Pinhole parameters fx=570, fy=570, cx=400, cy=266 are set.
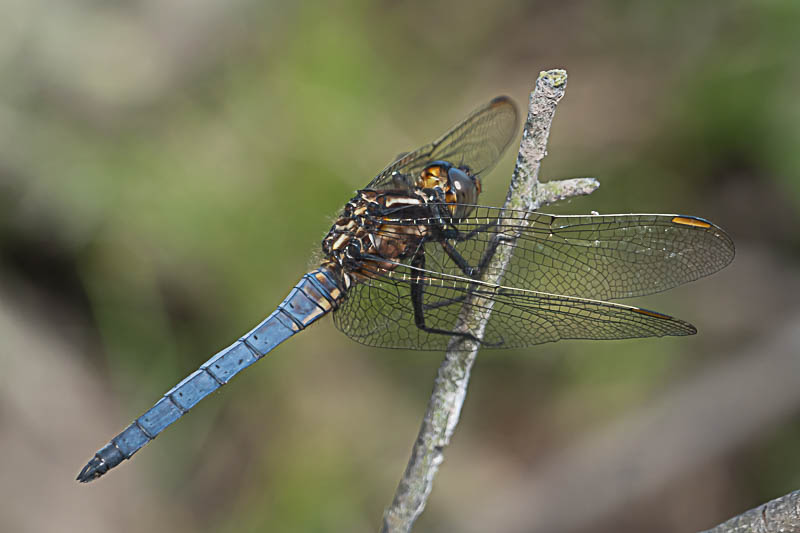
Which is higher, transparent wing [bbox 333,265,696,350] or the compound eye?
the compound eye

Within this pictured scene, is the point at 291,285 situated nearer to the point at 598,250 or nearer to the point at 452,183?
the point at 452,183

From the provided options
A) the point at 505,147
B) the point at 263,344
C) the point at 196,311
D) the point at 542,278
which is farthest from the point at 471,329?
the point at 196,311

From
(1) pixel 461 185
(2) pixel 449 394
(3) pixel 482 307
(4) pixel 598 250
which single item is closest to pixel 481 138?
(1) pixel 461 185

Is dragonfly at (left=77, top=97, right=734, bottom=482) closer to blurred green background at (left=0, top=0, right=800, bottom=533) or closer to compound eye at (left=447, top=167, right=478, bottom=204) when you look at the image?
compound eye at (left=447, top=167, right=478, bottom=204)

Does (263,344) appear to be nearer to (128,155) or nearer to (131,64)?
(128,155)

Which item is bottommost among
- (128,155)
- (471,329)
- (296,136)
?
(471,329)

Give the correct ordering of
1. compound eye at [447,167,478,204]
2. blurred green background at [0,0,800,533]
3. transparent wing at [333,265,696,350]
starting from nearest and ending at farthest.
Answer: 1. transparent wing at [333,265,696,350]
2. compound eye at [447,167,478,204]
3. blurred green background at [0,0,800,533]

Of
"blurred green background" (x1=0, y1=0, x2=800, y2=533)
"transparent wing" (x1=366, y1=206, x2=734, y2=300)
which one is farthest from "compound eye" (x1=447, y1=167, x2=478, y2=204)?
"blurred green background" (x1=0, y1=0, x2=800, y2=533)
